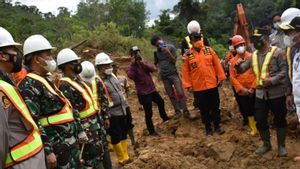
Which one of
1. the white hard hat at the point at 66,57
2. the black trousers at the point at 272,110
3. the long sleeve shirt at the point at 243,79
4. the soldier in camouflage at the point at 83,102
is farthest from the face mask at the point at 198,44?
the white hard hat at the point at 66,57

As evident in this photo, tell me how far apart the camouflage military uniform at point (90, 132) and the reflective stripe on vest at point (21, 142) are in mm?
1797

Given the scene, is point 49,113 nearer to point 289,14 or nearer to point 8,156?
point 8,156

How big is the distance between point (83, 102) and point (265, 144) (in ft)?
9.53

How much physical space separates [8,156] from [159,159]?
3.13 meters

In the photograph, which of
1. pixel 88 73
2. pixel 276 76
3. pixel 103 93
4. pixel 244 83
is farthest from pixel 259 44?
pixel 88 73

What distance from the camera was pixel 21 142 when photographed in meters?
2.96

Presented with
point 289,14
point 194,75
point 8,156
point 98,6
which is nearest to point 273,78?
point 289,14

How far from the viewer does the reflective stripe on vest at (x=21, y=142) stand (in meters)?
2.89

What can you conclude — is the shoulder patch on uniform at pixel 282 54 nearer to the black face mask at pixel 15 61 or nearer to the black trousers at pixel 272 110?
the black trousers at pixel 272 110

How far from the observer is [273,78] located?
564 cm

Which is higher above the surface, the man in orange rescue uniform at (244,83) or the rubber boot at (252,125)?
the man in orange rescue uniform at (244,83)

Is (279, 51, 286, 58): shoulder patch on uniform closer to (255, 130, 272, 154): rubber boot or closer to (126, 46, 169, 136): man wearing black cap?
(255, 130, 272, 154): rubber boot

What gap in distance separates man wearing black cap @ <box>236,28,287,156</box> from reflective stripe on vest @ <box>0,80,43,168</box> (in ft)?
12.0

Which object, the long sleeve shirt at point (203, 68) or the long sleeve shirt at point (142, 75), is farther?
the long sleeve shirt at point (142, 75)
